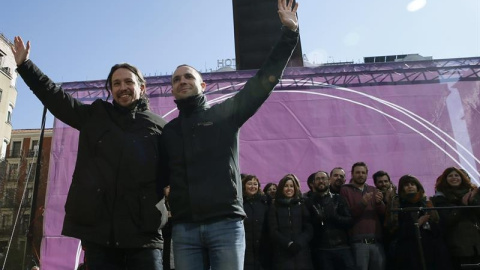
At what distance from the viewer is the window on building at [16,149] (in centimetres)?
4078

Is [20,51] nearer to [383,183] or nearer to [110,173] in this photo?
[110,173]

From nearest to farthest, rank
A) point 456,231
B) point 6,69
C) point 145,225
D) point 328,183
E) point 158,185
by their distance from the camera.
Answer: point 145,225 < point 158,185 < point 456,231 < point 328,183 < point 6,69

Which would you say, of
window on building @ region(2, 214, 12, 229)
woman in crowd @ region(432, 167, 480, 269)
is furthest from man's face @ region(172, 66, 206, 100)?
window on building @ region(2, 214, 12, 229)

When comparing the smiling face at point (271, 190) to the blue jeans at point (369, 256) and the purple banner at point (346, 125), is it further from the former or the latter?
the blue jeans at point (369, 256)

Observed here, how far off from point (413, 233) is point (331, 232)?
2.97 ft

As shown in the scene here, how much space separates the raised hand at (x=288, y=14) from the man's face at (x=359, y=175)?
3235 mm

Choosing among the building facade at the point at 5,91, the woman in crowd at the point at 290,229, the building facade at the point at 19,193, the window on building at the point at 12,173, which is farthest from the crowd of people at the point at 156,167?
the window on building at the point at 12,173

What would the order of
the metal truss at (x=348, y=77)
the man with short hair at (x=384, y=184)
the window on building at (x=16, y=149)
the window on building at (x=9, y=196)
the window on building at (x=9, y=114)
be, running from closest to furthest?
the man with short hair at (x=384, y=184) → the metal truss at (x=348, y=77) → the window on building at (x=9, y=196) → the window on building at (x=9, y=114) → the window on building at (x=16, y=149)

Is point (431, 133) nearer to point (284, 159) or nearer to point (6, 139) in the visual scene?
point (284, 159)

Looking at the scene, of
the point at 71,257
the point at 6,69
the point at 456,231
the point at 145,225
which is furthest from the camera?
the point at 6,69

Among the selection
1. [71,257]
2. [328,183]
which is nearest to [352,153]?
[328,183]

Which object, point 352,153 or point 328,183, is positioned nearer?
point 328,183

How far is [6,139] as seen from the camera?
3275 centimetres

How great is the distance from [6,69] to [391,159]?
111ft
